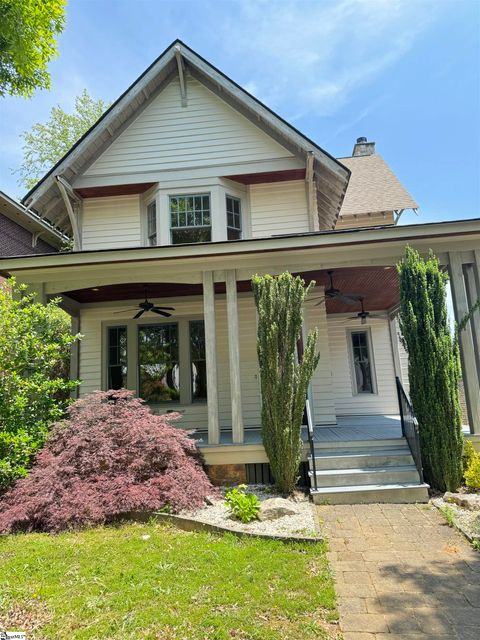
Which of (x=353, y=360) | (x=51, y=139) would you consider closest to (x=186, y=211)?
(x=353, y=360)

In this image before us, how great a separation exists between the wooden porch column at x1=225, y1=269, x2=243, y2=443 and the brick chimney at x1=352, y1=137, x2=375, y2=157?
1373 centimetres

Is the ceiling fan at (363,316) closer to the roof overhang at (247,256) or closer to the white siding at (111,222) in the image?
the roof overhang at (247,256)

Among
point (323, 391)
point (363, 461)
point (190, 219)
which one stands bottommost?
point (363, 461)

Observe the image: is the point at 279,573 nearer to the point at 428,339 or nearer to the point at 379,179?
the point at 428,339

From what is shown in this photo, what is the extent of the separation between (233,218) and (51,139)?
20010mm

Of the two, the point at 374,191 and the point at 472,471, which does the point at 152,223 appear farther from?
the point at 374,191

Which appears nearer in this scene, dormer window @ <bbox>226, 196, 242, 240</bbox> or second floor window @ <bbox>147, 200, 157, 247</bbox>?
dormer window @ <bbox>226, 196, 242, 240</bbox>

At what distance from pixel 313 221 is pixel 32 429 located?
23.5ft

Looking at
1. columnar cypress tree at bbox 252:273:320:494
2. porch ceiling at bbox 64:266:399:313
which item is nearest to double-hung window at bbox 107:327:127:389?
porch ceiling at bbox 64:266:399:313

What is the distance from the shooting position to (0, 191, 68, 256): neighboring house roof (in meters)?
12.4

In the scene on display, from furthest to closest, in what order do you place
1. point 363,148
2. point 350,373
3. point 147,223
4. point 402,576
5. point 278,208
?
point 363,148, point 350,373, point 147,223, point 278,208, point 402,576

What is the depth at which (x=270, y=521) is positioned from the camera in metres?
4.79

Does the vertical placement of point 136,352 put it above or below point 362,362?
above

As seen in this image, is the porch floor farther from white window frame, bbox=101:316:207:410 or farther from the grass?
the grass
